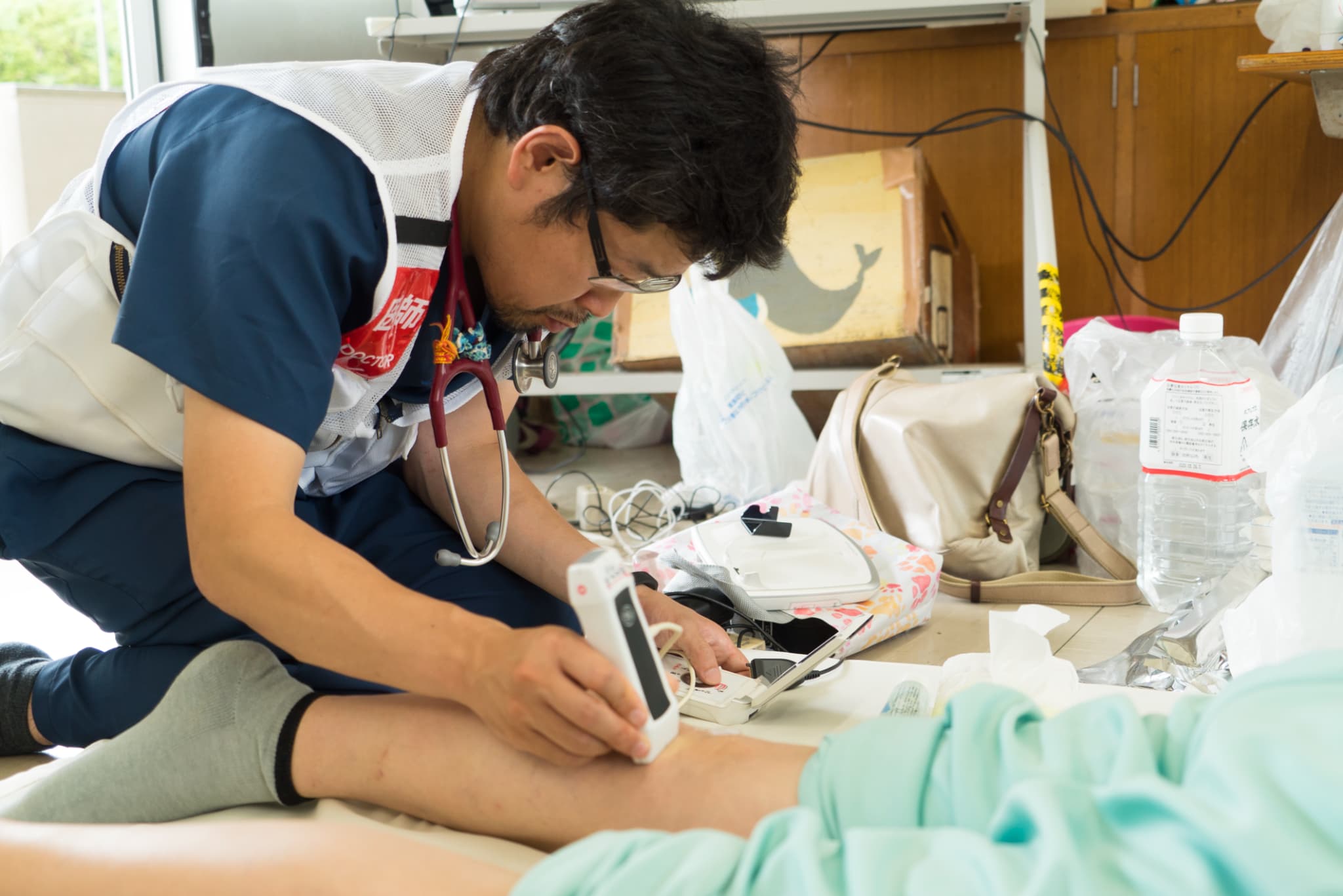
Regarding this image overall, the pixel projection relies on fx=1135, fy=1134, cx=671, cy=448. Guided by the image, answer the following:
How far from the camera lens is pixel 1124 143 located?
288 cm

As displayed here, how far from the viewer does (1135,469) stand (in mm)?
1801

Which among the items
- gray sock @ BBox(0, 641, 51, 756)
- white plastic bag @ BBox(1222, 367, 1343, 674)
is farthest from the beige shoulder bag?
gray sock @ BBox(0, 641, 51, 756)

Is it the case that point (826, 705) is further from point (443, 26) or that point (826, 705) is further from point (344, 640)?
point (443, 26)

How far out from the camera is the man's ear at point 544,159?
3.08 ft

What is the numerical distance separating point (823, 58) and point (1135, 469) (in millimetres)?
1675

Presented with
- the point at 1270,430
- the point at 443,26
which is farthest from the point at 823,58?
the point at 1270,430

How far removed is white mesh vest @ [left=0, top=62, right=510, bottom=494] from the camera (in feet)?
3.06

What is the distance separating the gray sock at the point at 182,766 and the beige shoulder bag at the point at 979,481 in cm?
109

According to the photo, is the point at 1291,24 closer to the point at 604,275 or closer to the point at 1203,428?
the point at 1203,428

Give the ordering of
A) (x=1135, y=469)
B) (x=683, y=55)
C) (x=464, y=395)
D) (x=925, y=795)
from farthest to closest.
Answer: (x=1135, y=469) → (x=464, y=395) → (x=683, y=55) → (x=925, y=795)

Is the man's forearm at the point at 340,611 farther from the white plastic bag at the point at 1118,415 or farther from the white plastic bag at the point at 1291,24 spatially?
the white plastic bag at the point at 1291,24

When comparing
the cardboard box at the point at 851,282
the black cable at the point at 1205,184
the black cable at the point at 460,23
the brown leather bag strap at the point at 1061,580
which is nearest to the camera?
the brown leather bag strap at the point at 1061,580

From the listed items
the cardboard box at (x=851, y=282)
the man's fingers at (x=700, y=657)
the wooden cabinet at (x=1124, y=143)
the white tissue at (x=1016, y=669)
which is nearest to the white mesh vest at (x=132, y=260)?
A: the man's fingers at (x=700, y=657)

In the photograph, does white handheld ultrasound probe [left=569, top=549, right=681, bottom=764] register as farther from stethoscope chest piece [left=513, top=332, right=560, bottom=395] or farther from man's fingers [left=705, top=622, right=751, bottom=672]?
stethoscope chest piece [left=513, top=332, right=560, bottom=395]
